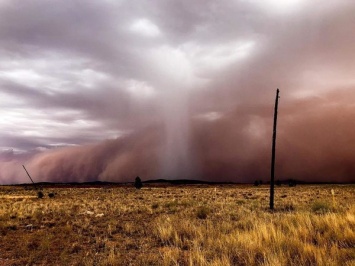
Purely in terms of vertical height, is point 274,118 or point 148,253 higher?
point 274,118

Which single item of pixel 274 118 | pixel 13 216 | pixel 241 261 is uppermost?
pixel 274 118

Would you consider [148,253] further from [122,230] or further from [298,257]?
[122,230]

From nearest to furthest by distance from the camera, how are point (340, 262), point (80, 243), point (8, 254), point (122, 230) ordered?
1. point (340, 262)
2. point (8, 254)
3. point (80, 243)
4. point (122, 230)

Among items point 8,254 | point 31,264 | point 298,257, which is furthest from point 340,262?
point 8,254

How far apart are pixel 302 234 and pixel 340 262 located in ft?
10.8

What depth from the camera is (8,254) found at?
1136cm

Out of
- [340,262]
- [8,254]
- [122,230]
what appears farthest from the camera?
[122,230]

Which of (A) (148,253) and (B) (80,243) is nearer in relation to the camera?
(A) (148,253)

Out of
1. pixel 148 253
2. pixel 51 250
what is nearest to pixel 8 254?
pixel 51 250

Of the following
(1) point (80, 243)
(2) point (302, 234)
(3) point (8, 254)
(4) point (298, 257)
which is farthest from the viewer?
(1) point (80, 243)

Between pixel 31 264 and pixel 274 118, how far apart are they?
18423mm

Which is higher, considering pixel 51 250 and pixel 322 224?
pixel 322 224

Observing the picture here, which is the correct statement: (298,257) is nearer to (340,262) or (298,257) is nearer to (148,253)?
(340,262)

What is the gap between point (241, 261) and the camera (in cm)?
838
